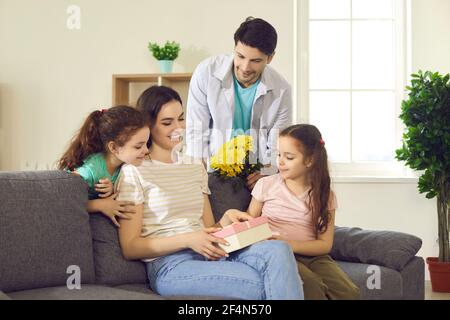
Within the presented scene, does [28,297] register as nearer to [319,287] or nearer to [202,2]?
[319,287]

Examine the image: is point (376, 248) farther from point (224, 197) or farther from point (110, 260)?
point (110, 260)

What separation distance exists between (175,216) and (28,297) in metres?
0.56

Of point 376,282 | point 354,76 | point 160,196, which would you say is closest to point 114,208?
point 160,196

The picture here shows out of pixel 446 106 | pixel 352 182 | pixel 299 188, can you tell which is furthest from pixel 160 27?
pixel 299 188

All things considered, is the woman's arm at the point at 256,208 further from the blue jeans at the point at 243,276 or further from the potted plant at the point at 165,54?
the potted plant at the point at 165,54

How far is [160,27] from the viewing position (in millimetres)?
4746

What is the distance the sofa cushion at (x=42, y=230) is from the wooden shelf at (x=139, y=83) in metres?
2.46

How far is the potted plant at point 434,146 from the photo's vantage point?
4125 millimetres

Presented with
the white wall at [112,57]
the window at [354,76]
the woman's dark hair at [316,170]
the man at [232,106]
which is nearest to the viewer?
the woman's dark hair at [316,170]

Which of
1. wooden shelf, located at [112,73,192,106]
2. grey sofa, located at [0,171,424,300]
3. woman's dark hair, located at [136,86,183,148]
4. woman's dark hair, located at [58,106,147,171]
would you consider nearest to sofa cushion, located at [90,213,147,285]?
grey sofa, located at [0,171,424,300]

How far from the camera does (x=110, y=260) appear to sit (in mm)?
Result: 2121

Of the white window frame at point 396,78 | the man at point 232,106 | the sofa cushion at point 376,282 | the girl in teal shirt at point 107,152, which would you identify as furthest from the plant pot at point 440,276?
the girl in teal shirt at point 107,152

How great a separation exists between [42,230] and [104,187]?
0.27m

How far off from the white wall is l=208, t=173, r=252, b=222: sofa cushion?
2130 millimetres
